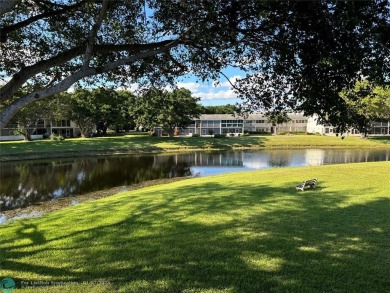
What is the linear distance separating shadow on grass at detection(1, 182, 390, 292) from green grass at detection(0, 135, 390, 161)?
99.7ft

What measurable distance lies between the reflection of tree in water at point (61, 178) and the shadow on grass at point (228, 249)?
912cm

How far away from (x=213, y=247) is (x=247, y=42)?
3638mm

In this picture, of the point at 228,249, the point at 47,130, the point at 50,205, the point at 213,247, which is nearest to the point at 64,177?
the point at 50,205

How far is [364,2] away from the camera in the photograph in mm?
3754

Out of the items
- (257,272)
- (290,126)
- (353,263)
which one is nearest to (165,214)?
(257,272)

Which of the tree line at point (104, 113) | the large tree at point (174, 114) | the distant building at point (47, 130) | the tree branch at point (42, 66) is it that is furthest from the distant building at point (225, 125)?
the tree branch at point (42, 66)

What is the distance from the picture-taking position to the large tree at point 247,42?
4.03 meters

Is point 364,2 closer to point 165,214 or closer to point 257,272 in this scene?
point 257,272

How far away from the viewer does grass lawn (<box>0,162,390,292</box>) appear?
15.9 feet

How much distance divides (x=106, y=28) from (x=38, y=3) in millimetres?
1353

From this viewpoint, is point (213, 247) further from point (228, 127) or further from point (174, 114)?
point (228, 127)

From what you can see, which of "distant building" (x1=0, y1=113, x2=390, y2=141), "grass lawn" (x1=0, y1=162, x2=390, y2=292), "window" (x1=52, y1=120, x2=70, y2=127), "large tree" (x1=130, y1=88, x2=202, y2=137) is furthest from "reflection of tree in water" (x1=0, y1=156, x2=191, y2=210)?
"distant building" (x1=0, y1=113, x2=390, y2=141)

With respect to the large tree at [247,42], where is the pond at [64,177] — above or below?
below

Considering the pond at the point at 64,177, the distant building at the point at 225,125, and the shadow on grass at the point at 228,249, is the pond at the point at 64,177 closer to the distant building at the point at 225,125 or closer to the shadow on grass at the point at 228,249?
the shadow on grass at the point at 228,249
